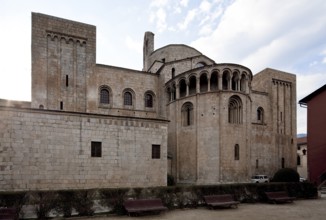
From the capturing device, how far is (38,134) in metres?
16.0

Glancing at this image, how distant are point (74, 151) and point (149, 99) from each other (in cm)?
1709

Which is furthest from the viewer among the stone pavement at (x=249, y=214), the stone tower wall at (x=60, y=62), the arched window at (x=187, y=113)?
the arched window at (x=187, y=113)

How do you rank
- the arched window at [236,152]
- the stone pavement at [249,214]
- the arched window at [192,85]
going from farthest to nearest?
the arched window at [192,85]
the arched window at [236,152]
the stone pavement at [249,214]

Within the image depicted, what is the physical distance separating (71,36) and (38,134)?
49.8 feet

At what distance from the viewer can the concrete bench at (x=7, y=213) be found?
10.2 meters

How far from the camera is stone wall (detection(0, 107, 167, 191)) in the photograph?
1531cm

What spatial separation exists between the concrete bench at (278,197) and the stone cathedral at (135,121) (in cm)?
707

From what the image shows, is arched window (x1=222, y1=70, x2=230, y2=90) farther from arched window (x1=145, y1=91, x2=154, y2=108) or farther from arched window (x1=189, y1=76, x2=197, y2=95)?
arched window (x1=145, y1=91, x2=154, y2=108)

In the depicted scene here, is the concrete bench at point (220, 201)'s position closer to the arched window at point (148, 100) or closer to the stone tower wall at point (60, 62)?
the stone tower wall at point (60, 62)

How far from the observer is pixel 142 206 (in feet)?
42.6

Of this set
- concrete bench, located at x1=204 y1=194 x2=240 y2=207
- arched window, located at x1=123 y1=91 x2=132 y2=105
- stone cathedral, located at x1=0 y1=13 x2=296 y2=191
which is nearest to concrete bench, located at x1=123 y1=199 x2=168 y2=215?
concrete bench, located at x1=204 y1=194 x2=240 y2=207

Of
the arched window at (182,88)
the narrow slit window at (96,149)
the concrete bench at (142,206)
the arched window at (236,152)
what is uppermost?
the arched window at (182,88)

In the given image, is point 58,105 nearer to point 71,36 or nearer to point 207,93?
point 71,36

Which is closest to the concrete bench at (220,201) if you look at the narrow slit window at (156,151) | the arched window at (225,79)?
the narrow slit window at (156,151)
